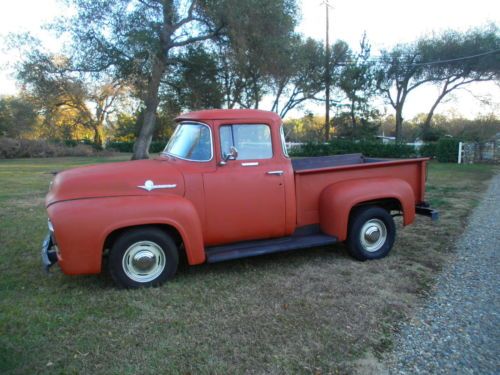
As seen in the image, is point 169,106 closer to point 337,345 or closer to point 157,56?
point 157,56

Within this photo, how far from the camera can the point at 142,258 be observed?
4184 mm

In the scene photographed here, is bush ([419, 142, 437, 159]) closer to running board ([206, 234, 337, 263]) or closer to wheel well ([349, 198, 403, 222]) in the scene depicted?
wheel well ([349, 198, 403, 222])

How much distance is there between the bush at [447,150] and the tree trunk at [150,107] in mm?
16515

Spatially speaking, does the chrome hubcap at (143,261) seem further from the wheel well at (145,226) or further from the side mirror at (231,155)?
the side mirror at (231,155)

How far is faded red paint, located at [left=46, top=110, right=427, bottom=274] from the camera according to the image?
391cm

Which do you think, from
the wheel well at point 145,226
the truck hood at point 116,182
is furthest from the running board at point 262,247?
the truck hood at point 116,182

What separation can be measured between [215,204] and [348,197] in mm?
1679

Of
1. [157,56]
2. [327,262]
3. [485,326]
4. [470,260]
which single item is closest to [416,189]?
[470,260]

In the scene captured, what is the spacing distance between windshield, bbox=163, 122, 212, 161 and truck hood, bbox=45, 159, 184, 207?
0.29 metres

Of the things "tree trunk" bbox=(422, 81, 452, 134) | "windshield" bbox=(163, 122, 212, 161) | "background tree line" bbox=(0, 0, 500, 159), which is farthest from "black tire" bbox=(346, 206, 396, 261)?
"tree trunk" bbox=(422, 81, 452, 134)

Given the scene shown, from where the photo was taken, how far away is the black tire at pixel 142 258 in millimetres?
4082

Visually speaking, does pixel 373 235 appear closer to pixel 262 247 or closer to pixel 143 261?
pixel 262 247

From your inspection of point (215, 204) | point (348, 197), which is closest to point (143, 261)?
point (215, 204)

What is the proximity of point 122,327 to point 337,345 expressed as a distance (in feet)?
6.05
